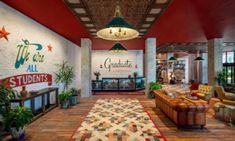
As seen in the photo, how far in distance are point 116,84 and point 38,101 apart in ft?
22.1

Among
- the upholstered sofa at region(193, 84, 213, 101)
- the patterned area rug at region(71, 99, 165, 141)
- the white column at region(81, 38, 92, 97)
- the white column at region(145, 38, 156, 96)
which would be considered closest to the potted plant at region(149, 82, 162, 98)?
the white column at region(145, 38, 156, 96)

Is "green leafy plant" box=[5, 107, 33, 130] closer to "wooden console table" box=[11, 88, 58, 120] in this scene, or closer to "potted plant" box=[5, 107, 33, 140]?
"potted plant" box=[5, 107, 33, 140]

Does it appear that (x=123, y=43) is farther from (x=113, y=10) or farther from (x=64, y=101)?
(x=113, y=10)

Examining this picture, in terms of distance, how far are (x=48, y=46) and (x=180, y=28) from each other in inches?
227

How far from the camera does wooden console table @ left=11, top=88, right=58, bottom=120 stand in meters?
4.79

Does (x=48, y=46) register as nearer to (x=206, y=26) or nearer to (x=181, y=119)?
(x=181, y=119)

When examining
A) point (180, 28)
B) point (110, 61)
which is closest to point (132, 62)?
point (110, 61)

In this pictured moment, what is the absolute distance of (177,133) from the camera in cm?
438

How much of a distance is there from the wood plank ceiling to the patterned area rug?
3.38m

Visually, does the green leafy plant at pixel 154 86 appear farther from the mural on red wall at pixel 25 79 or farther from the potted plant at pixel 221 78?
the mural on red wall at pixel 25 79

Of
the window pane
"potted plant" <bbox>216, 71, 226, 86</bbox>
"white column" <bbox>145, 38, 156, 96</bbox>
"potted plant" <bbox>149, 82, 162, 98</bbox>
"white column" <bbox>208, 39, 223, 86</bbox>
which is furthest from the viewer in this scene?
the window pane

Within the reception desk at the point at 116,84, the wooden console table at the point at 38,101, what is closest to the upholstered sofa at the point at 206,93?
the reception desk at the point at 116,84

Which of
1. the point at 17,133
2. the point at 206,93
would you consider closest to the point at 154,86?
the point at 206,93

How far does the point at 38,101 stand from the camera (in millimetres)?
6672
